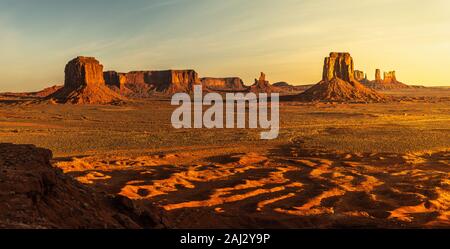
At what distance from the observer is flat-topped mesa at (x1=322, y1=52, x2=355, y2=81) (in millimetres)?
121025

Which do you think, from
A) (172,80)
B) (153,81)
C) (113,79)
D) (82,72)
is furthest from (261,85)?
(82,72)

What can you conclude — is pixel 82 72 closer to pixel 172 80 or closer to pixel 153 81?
pixel 172 80

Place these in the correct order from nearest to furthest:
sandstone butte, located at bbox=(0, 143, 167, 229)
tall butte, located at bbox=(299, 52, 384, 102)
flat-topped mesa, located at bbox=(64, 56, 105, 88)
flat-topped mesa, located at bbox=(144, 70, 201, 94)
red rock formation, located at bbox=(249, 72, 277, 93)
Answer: sandstone butte, located at bbox=(0, 143, 167, 229) < tall butte, located at bbox=(299, 52, 384, 102) < flat-topped mesa, located at bbox=(64, 56, 105, 88) < red rock formation, located at bbox=(249, 72, 277, 93) < flat-topped mesa, located at bbox=(144, 70, 201, 94)

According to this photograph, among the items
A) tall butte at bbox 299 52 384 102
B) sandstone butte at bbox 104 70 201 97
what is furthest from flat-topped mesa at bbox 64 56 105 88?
sandstone butte at bbox 104 70 201 97

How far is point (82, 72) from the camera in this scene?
105 meters

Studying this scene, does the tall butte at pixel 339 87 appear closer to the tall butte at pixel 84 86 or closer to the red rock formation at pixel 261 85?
the red rock formation at pixel 261 85

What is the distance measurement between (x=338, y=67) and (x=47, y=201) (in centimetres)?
12357

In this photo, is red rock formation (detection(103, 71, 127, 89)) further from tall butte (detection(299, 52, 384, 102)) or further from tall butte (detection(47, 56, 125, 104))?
tall butte (detection(299, 52, 384, 102))

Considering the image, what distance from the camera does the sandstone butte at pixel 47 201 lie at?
19.1 feet

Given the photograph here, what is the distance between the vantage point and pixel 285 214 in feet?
36.3

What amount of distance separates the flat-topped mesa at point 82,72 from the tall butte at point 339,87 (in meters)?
54.4

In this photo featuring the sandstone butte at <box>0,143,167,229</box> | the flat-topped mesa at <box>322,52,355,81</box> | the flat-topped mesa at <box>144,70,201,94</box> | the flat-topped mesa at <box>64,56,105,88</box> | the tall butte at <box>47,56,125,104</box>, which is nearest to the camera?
the sandstone butte at <box>0,143,167,229</box>

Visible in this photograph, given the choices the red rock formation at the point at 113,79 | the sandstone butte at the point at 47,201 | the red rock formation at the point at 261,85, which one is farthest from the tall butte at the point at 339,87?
the sandstone butte at the point at 47,201
